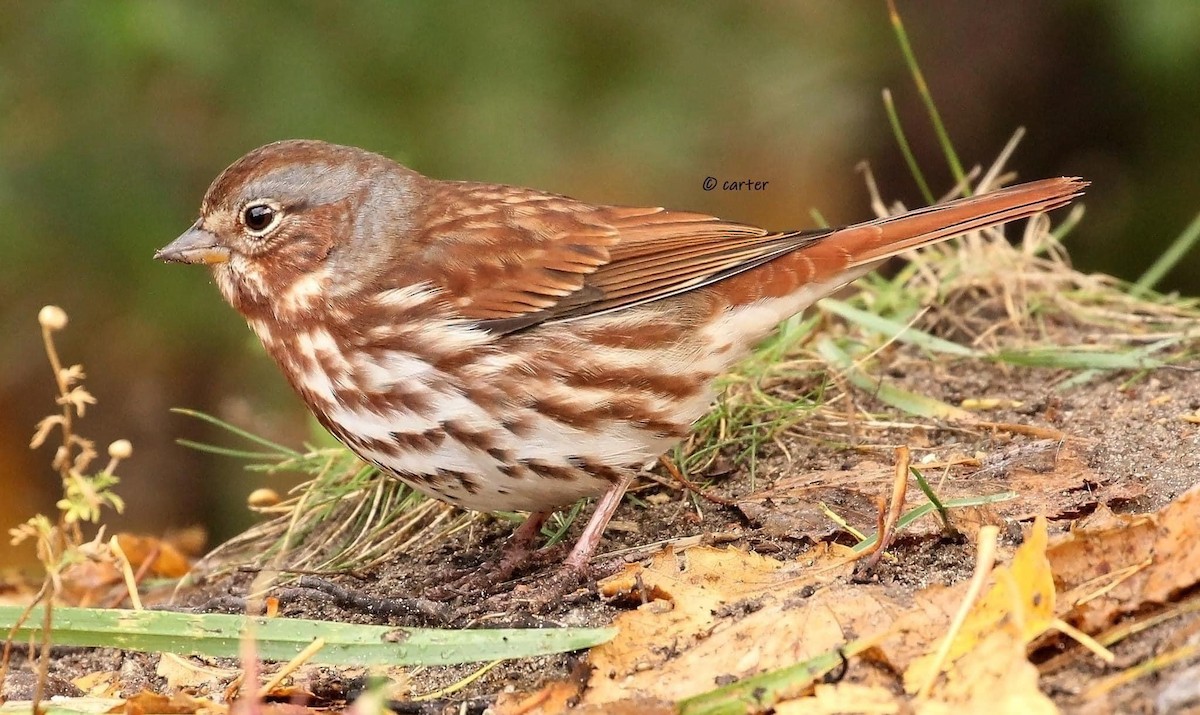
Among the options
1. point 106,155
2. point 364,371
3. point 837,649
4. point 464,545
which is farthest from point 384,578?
point 106,155

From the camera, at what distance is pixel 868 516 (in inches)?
134

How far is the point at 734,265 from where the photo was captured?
381 centimetres

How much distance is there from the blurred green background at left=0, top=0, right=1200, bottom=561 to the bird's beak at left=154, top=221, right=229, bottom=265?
1.16 m

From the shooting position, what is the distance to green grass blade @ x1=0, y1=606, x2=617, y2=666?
287 centimetres

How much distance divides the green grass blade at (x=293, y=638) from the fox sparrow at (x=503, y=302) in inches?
23.0

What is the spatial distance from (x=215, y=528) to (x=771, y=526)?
3.96 meters

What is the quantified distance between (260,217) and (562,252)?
2.79 ft

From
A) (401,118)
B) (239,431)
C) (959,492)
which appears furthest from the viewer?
(401,118)

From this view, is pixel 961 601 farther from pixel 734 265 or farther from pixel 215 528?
pixel 215 528

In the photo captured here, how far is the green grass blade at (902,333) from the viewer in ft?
14.8

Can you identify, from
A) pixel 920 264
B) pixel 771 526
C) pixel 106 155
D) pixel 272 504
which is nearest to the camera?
pixel 771 526

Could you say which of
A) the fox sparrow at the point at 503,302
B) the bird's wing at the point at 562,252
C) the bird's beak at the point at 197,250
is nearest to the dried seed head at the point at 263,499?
the fox sparrow at the point at 503,302

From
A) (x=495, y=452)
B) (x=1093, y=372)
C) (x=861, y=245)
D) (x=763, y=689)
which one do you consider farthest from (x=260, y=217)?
(x=1093, y=372)

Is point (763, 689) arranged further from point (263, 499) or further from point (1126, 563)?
point (263, 499)
